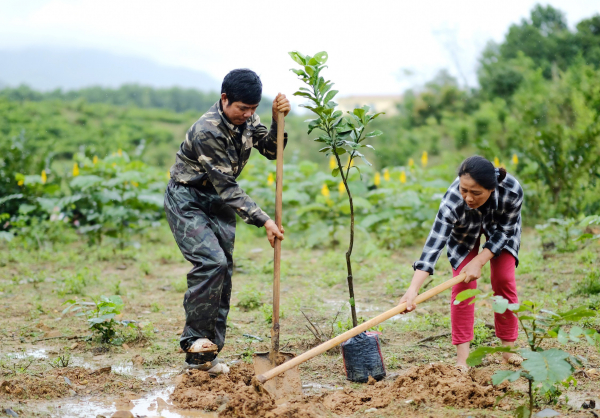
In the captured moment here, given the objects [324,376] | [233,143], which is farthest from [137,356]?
[233,143]

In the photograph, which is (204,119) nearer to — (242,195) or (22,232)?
(242,195)

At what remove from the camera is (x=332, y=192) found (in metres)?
8.55

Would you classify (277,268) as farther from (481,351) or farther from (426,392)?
(481,351)

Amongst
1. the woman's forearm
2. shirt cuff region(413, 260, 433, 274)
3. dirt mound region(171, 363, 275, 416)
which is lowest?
dirt mound region(171, 363, 275, 416)

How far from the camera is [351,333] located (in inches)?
127

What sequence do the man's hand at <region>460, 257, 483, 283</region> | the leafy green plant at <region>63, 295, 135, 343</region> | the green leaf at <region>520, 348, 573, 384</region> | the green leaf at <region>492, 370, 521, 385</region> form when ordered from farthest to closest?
the leafy green plant at <region>63, 295, 135, 343</region> → the man's hand at <region>460, 257, 483, 283</region> → the green leaf at <region>492, 370, 521, 385</region> → the green leaf at <region>520, 348, 573, 384</region>

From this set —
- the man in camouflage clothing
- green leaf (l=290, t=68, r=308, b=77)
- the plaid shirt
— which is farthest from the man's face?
the plaid shirt

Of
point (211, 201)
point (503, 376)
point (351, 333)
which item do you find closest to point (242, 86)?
point (211, 201)

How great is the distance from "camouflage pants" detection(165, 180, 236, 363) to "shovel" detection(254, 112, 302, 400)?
33 cm

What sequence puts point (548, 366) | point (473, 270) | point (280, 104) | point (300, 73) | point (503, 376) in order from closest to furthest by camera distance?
point (548, 366) → point (503, 376) → point (473, 270) → point (300, 73) → point (280, 104)

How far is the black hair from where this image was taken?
11.2 feet

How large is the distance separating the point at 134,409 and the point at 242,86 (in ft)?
6.40

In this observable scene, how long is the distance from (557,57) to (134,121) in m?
17.7

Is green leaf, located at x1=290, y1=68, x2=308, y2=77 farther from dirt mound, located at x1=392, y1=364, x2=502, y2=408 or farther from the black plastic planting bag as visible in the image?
dirt mound, located at x1=392, y1=364, x2=502, y2=408
